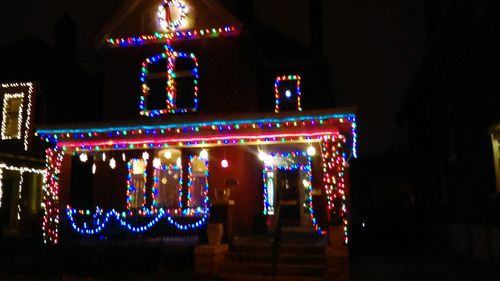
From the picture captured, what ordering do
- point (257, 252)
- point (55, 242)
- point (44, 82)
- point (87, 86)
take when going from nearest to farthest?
point (257, 252)
point (55, 242)
point (44, 82)
point (87, 86)

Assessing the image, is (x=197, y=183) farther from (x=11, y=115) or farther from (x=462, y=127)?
(x=11, y=115)

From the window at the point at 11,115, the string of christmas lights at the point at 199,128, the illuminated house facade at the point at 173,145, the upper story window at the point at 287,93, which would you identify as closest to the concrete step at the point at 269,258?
the illuminated house facade at the point at 173,145

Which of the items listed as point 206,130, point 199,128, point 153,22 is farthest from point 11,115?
point 206,130

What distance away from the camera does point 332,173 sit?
10.9 metres

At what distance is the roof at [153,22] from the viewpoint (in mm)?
13734

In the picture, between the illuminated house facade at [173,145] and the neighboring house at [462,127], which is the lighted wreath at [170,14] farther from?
the neighboring house at [462,127]

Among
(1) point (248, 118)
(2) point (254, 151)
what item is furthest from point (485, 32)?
(2) point (254, 151)

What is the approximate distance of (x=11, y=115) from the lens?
59.7 ft

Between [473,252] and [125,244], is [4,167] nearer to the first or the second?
[125,244]

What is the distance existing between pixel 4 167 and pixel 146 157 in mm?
6363

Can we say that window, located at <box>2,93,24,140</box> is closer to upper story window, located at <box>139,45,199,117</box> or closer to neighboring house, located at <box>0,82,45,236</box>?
neighboring house, located at <box>0,82,45,236</box>

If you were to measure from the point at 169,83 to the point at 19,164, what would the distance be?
22.7 feet

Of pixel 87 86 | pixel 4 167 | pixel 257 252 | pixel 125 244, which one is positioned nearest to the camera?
pixel 257 252

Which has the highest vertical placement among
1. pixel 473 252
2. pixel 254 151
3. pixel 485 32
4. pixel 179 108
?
pixel 485 32
